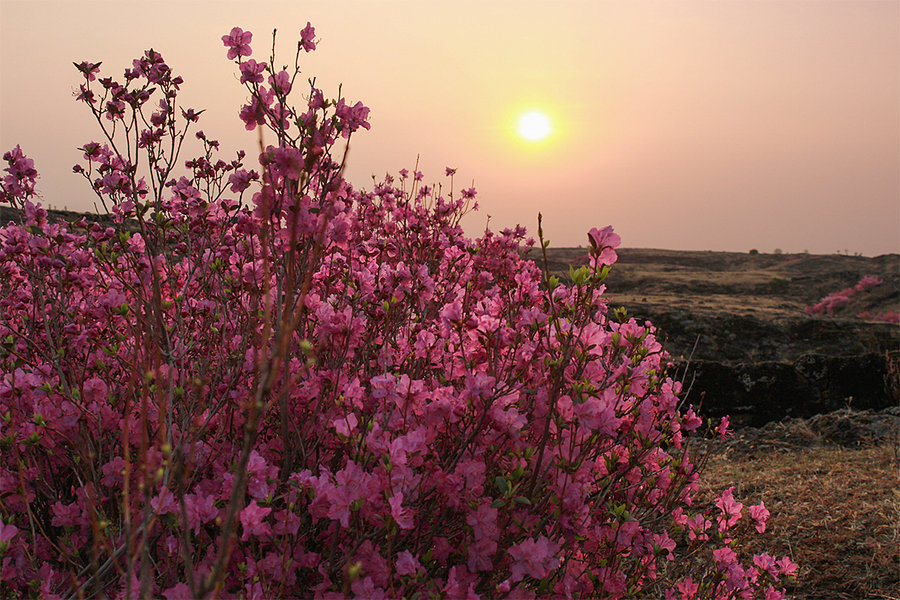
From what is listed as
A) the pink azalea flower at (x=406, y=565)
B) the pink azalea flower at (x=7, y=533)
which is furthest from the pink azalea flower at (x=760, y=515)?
the pink azalea flower at (x=7, y=533)

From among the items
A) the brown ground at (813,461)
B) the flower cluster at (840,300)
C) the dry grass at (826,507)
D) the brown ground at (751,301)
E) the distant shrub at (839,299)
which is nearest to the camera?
the dry grass at (826,507)

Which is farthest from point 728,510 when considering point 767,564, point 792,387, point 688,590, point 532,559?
point 792,387

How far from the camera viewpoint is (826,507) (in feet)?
14.5

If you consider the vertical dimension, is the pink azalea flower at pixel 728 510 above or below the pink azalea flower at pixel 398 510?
below

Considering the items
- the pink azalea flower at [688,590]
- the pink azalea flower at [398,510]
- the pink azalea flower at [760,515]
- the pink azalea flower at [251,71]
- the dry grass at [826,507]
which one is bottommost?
the dry grass at [826,507]

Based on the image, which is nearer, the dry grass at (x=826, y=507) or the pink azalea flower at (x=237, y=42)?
the pink azalea flower at (x=237, y=42)

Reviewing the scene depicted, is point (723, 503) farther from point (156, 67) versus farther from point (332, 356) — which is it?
point (156, 67)

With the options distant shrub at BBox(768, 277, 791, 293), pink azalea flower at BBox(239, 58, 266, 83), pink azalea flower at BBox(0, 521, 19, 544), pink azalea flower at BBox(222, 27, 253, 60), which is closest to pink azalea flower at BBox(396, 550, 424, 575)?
pink azalea flower at BBox(0, 521, 19, 544)

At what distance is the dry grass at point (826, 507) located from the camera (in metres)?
3.58

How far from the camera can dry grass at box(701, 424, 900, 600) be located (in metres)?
3.58

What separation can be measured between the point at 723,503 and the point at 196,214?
10.1ft

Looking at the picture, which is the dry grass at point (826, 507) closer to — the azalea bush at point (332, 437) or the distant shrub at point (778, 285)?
the azalea bush at point (332, 437)

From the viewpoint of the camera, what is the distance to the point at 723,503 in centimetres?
293

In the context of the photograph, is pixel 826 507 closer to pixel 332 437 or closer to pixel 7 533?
pixel 332 437
